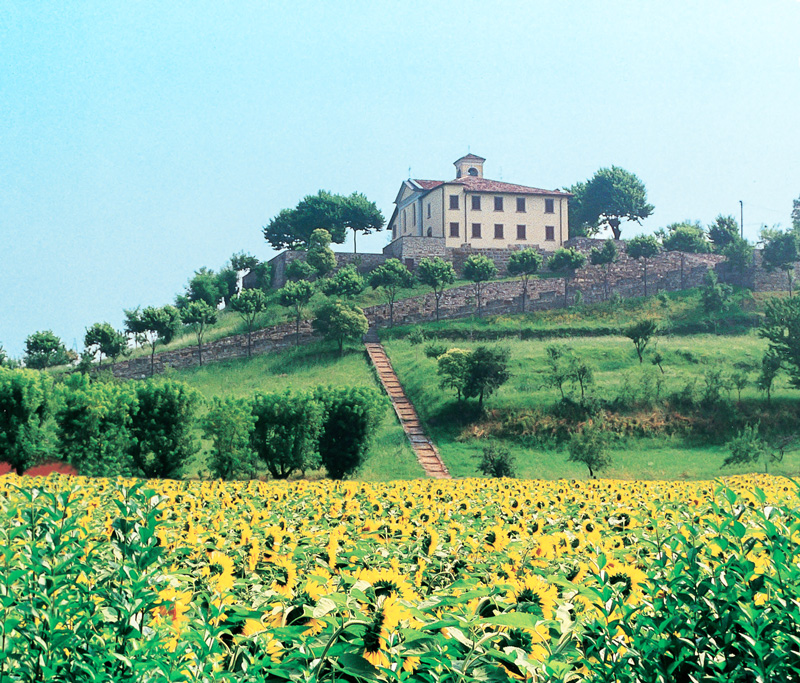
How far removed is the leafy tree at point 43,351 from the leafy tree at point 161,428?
22.5m

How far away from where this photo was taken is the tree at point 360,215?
2450 inches

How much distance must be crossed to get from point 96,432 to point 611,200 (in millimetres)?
53256

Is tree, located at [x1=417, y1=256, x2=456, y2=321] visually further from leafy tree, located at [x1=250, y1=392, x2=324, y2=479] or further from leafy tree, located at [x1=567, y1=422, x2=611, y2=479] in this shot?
leafy tree, located at [x1=250, y1=392, x2=324, y2=479]

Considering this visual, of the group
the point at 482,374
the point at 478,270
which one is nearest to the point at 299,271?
the point at 478,270

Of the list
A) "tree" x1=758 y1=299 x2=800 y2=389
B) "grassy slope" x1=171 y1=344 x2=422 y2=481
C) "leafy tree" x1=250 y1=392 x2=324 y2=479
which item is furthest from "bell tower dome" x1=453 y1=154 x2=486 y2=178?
"leafy tree" x1=250 y1=392 x2=324 y2=479

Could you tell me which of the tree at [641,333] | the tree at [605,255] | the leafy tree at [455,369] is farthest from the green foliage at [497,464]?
the tree at [605,255]

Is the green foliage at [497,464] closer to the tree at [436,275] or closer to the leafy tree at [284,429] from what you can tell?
the leafy tree at [284,429]

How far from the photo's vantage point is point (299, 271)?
163 feet

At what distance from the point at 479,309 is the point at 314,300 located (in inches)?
378

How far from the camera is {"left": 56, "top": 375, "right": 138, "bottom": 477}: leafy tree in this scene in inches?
842

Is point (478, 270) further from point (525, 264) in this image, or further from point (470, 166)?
point (470, 166)

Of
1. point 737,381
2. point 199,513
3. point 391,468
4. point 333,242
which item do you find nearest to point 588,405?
point 737,381

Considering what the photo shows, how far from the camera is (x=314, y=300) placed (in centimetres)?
4619

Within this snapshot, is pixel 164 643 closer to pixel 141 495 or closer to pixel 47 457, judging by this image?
pixel 141 495
